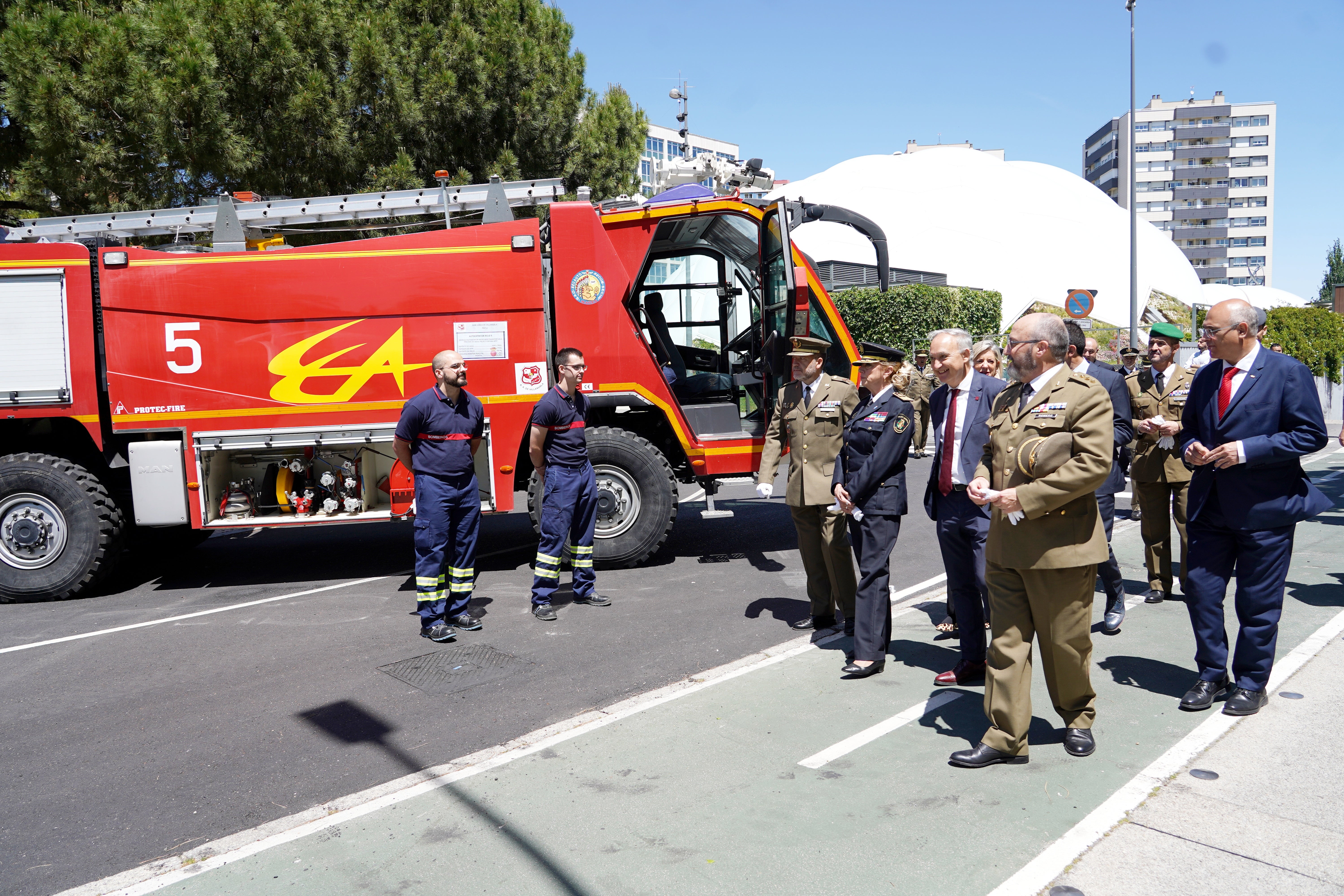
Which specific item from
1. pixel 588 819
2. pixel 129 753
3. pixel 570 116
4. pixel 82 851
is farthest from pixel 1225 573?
pixel 570 116

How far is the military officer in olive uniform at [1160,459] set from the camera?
6344 millimetres

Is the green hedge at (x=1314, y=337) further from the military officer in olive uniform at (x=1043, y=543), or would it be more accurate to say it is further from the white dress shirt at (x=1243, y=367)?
the military officer in olive uniform at (x=1043, y=543)

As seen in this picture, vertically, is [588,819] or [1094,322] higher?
[1094,322]

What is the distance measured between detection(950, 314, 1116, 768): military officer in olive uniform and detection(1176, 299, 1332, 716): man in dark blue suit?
0.94 metres

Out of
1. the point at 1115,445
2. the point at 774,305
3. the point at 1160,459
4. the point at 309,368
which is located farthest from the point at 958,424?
the point at 309,368

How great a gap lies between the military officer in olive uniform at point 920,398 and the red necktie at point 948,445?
489cm

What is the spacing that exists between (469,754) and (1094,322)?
40.6 m

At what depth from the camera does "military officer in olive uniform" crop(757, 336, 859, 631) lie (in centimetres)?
544

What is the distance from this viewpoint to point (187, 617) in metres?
6.84

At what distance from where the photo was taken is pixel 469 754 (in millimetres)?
4105

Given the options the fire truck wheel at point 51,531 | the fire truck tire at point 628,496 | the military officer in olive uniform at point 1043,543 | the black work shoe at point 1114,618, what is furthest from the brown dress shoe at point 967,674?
the fire truck wheel at point 51,531

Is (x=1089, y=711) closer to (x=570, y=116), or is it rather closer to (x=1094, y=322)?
(x=570, y=116)

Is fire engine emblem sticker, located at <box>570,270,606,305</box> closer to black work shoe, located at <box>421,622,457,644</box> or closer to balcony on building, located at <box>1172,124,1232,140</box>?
black work shoe, located at <box>421,622,457,644</box>

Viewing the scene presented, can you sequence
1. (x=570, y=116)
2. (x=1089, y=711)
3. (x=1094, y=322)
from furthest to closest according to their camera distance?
(x=1094, y=322)
(x=570, y=116)
(x=1089, y=711)
